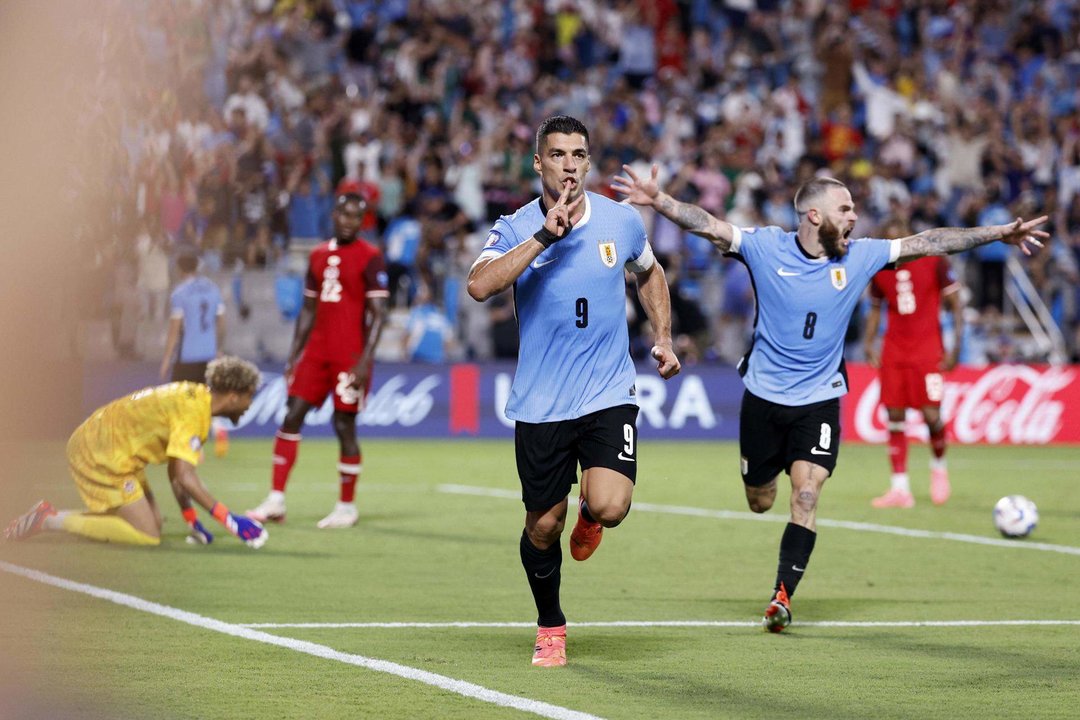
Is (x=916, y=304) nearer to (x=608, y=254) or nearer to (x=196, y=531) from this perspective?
(x=196, y=531)

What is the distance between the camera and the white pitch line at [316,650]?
5.89 metres

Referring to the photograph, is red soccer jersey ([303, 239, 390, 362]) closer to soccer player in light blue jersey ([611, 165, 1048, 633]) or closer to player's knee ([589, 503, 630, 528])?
soccer player in light blue jersey ([611, 165, 1048, 633])

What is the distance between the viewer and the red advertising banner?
22.3 metres

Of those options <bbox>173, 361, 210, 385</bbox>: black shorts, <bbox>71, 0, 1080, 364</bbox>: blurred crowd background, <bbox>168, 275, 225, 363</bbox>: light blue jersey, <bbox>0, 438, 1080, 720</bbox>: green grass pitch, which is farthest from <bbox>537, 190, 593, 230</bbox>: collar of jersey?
<bbox>173, 361, 210, 385</bbox>: black shorts

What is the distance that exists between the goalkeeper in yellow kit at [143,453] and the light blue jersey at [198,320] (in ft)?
20.2

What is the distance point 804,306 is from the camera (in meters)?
8.57

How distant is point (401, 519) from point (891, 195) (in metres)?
14.1

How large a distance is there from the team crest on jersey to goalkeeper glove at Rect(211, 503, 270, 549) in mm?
4330

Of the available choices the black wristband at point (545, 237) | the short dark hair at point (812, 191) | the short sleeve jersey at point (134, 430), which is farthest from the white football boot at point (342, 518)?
the black wristband at point (545, 237)

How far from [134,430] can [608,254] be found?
5123 mm

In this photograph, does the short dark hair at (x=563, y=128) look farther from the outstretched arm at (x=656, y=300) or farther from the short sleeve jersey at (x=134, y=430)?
the short sleeve jersey at (x=134, y=430)

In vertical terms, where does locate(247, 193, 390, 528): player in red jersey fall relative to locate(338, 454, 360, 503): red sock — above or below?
above

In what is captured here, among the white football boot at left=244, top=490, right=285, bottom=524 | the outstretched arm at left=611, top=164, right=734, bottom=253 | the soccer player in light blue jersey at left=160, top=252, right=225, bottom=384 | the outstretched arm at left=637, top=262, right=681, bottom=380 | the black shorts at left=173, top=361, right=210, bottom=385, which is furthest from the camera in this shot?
the black shorts at left=173, top=361, right=210, bottom=385

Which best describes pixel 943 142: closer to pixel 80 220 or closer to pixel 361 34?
pixel 361 34
